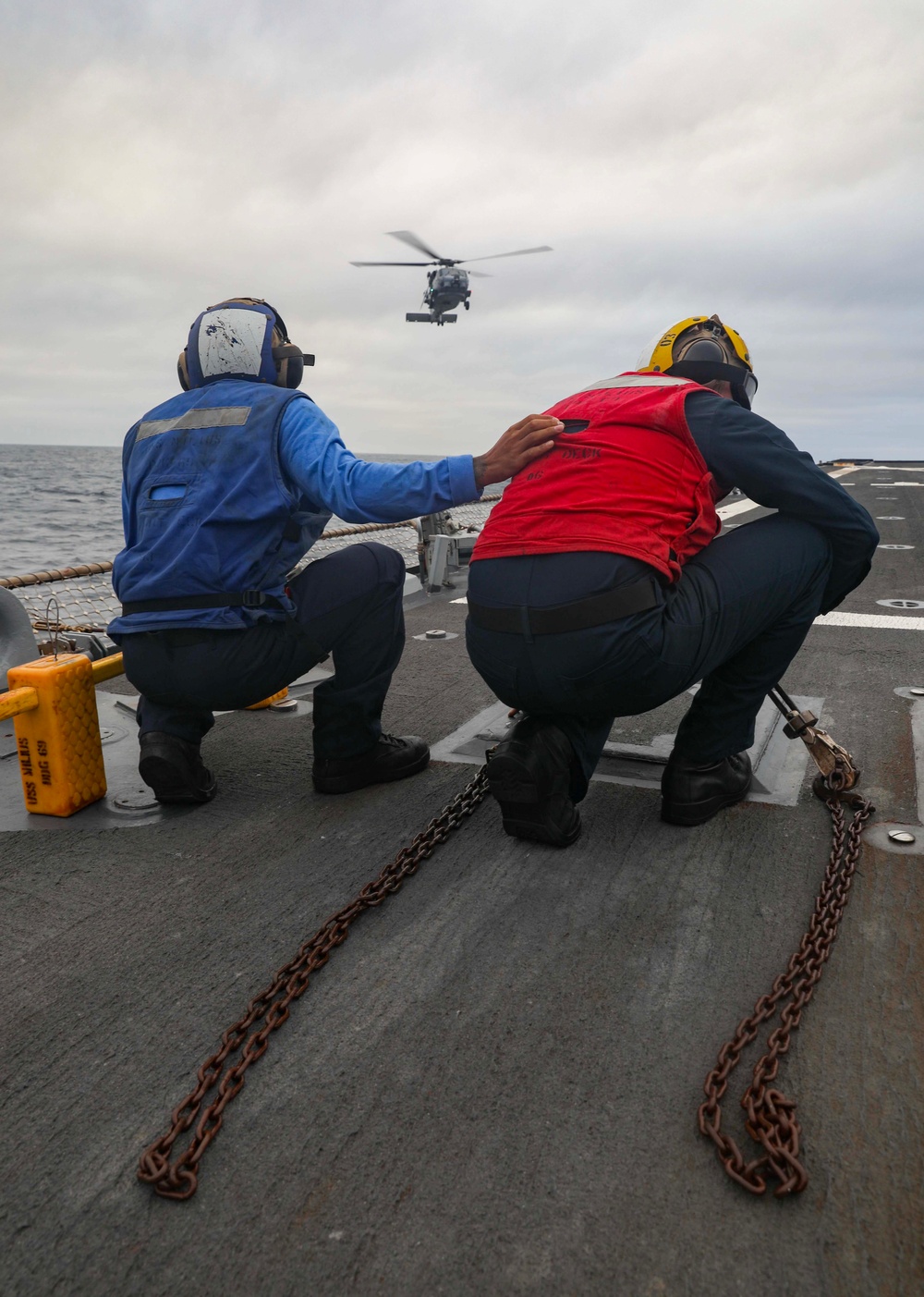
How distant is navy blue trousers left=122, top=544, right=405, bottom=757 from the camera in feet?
9.73

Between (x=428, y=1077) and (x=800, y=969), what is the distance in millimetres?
875

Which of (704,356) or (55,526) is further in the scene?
(55,526)

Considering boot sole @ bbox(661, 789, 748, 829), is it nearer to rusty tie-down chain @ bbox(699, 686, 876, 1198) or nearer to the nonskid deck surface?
the nonskid deck surface

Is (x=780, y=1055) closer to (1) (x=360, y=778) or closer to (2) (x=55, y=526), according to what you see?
(1) (x=360, y=778)

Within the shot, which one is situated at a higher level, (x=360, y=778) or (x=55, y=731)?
(x=55, y=731)

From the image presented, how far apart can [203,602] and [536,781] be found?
4.01 feet

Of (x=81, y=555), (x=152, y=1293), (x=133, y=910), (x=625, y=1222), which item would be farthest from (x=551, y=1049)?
(x=81, y=555)

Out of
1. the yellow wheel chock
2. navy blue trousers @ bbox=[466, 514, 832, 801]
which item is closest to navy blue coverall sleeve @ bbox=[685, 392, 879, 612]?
navy blue trousers @ bbox=[466, 514, 832, 801]

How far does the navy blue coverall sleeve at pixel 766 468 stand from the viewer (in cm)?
253

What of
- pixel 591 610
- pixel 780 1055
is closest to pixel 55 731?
pixel 591 610

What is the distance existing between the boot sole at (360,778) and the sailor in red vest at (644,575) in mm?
730

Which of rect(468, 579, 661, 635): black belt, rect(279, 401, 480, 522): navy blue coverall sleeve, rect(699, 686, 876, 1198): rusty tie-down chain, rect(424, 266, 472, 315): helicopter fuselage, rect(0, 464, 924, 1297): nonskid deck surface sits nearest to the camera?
rect(0, 464, 924, 1297): nonskid deck surface

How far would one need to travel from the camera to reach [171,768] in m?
3.05

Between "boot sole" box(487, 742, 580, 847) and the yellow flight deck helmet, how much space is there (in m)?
1.31
